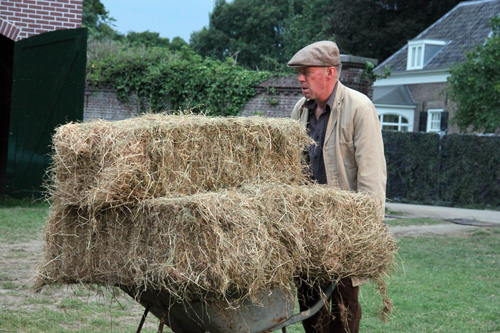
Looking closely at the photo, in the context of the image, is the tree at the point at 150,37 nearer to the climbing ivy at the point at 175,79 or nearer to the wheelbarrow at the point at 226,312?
the climbing ivy at the point at 175,79

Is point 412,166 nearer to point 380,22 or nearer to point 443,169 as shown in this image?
point 443,169

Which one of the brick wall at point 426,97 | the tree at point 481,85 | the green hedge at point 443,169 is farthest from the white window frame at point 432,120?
the green hedge at point 443,169

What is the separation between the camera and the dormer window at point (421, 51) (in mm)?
31938

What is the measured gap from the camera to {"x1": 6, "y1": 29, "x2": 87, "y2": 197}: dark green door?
10805 millimetres

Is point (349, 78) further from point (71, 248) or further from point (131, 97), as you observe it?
point (71, 248)

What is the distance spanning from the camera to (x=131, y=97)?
14.3 m

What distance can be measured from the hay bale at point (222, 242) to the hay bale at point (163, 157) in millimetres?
130

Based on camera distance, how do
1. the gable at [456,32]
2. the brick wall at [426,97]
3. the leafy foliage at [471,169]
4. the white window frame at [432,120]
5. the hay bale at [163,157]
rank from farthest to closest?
the white window frame at [432,120]
the brick wall at [426,97]
the gable at [456,32]
the leafy foliage at [471,169]
the hay bale at [163,157]

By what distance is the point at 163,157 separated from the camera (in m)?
3.26

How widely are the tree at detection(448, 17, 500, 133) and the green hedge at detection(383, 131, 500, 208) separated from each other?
966 millimetres

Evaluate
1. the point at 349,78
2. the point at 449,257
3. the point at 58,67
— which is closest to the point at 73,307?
the point at 449,257

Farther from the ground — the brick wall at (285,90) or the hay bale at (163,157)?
the brick wall at (285,90)

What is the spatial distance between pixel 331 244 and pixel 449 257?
617 cm

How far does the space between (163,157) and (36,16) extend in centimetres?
862
